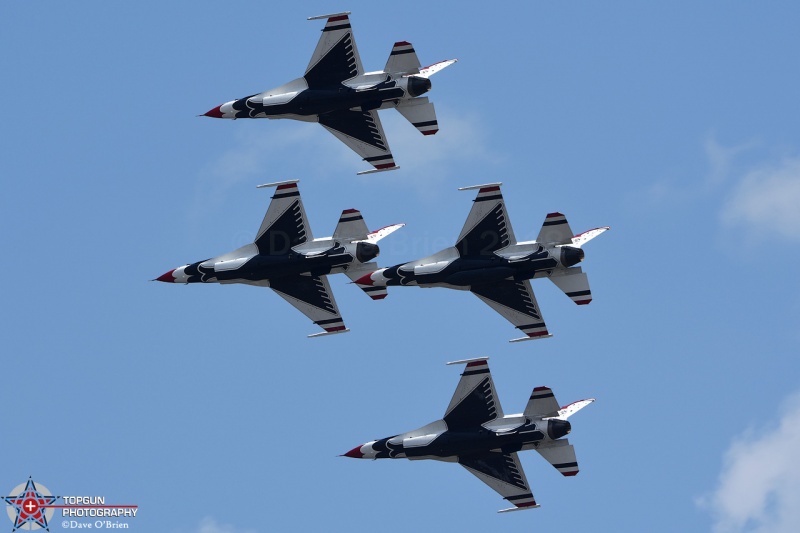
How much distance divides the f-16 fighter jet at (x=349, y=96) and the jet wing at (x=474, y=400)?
14.4 meters

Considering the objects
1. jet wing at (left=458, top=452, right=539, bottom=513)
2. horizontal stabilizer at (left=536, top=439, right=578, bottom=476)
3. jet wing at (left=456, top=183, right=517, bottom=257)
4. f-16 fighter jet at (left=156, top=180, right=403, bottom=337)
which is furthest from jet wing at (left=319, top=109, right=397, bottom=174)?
horizontal stabilizer at (left=536, top=439, right=578, bottom=476)

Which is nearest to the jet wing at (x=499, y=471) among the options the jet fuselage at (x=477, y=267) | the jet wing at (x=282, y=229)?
the jet fuselage at (x=477, y=267)

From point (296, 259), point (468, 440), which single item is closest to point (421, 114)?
point (296, 259)

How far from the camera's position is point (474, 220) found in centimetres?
15600

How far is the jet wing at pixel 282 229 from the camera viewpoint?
156625 millimetres

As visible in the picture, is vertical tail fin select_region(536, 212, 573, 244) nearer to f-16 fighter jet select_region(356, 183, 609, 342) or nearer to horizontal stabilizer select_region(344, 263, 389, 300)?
f-16 fighter jet select_region(356, 183, 609, 342)

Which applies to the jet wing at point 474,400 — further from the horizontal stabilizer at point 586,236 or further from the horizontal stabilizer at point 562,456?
the horizontal stabilizer at point 586,236

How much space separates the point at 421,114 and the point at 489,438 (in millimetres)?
20578

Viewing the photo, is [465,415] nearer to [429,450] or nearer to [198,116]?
[429,450]

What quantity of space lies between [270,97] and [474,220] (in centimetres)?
1515

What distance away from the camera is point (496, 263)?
15562 cm

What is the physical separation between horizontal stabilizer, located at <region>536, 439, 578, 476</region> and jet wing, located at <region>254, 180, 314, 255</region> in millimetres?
19310

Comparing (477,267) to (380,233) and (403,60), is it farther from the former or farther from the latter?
(403,60)

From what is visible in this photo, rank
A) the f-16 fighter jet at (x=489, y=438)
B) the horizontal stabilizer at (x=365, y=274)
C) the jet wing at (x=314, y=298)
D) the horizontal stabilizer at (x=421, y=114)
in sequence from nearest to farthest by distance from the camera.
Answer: the f-16 fighter jet at (x=489, y=438) < the horizontal stabilizer at (x=365, y=274) < the jet wing at (x=314, y=298) < the horizontal stabilizer at (x=421, y=114)
